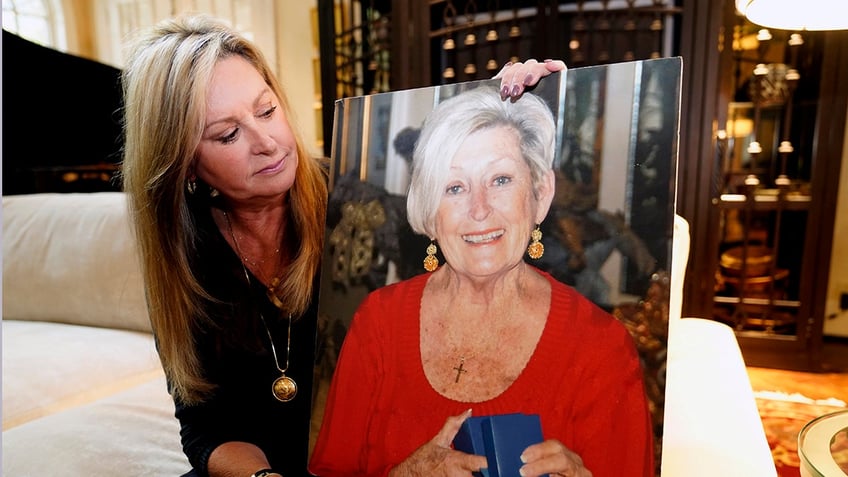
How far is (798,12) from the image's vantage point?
1.02 metres

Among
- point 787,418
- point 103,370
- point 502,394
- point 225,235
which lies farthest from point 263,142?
point 787,418

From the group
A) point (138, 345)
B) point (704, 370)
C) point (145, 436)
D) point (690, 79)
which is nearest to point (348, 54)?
point (690, 79)

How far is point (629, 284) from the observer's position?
0.46 metres

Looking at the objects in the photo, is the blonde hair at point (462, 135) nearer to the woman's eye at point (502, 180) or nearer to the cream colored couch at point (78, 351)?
the woman's eye at point (502, 180)

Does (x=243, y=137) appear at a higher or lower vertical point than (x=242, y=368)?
higher

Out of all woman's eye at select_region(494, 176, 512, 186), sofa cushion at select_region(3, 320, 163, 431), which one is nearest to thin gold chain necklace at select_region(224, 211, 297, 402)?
woman's eye at select_region(494, 176, 512, 186)

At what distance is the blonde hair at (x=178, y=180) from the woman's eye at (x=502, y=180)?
309mm

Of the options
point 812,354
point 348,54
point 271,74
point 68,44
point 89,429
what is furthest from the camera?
point 68,44

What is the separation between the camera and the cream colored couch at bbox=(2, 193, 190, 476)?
0.98 m

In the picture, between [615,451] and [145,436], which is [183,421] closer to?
[145,436]

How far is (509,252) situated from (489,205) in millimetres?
52

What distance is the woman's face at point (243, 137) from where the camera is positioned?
24.3 inches

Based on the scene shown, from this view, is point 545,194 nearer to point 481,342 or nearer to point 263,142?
point 481,342

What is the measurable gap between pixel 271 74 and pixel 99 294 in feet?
3.94
